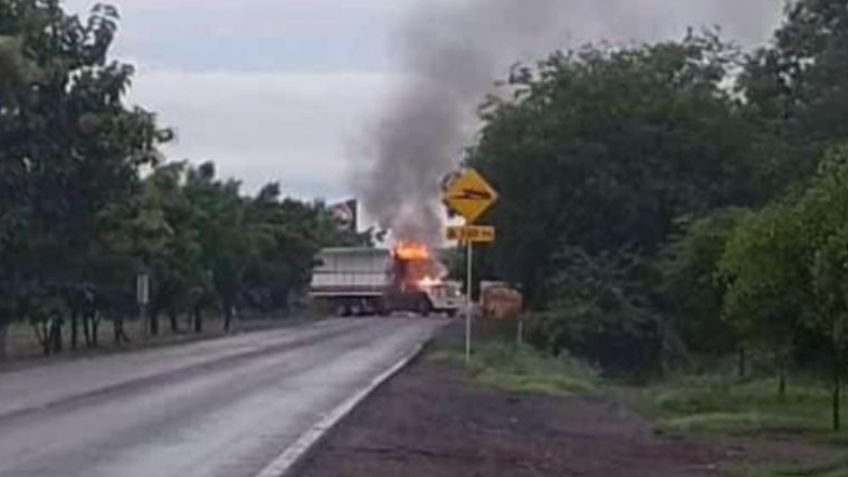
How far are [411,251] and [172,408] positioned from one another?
85.8 meters

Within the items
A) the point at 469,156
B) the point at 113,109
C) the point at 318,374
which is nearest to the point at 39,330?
the point at 113,109

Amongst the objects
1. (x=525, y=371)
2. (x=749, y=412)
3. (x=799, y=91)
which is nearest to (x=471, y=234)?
(x=525, y=371)

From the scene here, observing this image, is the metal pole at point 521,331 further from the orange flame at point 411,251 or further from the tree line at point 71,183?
the orange flame at point 411,251

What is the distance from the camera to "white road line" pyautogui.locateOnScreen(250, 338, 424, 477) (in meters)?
21.1

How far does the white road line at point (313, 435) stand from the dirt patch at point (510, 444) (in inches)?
7.0

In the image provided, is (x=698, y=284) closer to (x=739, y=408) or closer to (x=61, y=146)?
(x=739, y=408)

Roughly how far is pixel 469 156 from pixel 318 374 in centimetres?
2279

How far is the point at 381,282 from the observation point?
11994 cm

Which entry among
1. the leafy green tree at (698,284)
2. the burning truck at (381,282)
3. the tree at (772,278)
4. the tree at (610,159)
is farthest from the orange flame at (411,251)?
the tree at (772,278)

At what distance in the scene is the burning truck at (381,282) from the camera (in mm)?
117188

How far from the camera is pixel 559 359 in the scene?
51250 mm

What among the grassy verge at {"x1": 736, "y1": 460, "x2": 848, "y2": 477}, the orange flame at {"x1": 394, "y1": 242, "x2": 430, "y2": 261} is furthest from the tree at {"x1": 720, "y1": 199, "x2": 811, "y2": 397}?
the orange flame at {"x1": 394, "y1": 242, "x2": 430, "y2": 261}

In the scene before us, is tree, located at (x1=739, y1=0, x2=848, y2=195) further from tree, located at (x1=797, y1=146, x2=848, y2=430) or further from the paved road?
tree, located at (x1=797, y1=146, x2=848, y2=430)

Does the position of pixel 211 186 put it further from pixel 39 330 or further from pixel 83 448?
pixel 83 448
